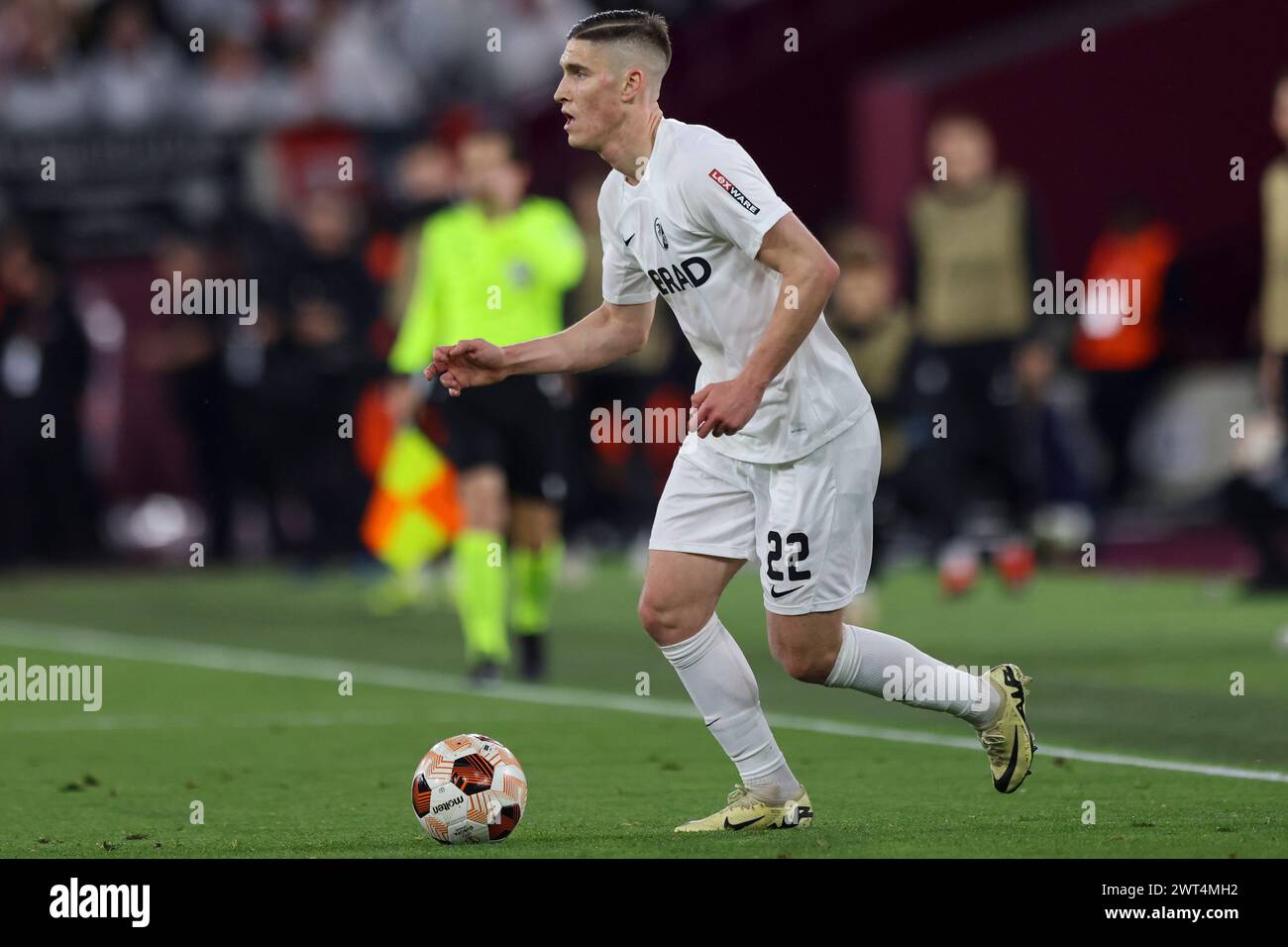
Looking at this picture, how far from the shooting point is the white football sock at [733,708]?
6691mm

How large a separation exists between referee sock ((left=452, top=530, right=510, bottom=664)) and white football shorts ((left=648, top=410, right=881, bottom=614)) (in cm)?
443


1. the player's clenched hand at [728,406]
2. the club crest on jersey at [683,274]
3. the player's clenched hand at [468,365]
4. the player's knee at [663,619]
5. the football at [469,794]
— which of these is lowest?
the football at [469,794]

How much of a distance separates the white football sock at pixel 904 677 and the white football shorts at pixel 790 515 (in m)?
0.17

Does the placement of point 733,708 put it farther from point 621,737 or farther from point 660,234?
point 621,737

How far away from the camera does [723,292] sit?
6566 millimetres

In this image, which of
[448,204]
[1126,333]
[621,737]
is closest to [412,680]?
[621,737]

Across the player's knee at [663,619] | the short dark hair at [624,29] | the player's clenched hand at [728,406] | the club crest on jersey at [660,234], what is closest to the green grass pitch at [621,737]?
the player's knee at [663,619]

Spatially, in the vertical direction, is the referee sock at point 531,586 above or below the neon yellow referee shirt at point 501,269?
below

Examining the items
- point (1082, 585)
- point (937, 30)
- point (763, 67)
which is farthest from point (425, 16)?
point (1082, 585)

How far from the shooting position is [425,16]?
2172cm

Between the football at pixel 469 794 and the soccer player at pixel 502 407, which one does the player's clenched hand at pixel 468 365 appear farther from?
the soccer player at pixel 502 407

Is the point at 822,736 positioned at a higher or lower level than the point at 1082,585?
lower
